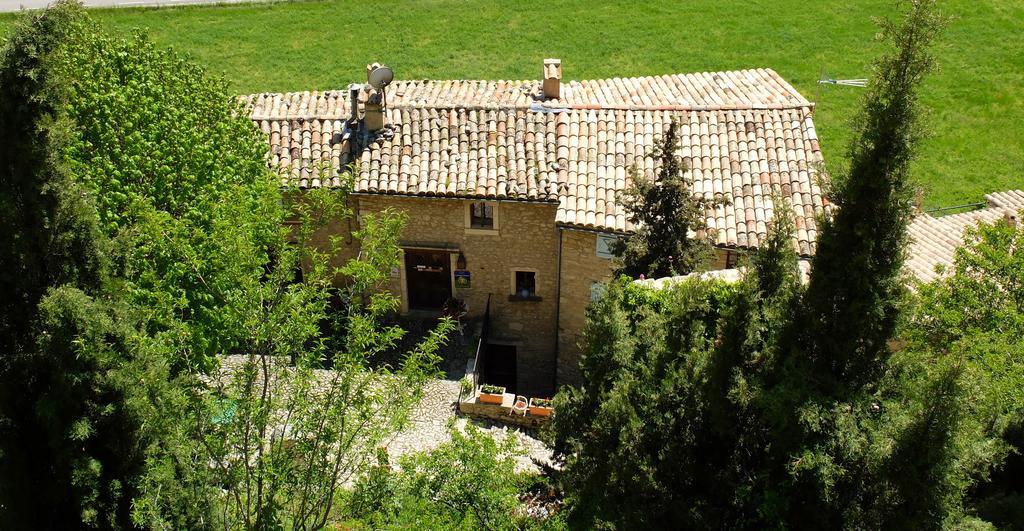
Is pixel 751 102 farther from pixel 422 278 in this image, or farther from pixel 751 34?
pixel 751 34

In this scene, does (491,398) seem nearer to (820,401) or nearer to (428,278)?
(428,278)

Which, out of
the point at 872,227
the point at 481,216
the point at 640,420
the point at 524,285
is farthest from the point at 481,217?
the point at 872,227

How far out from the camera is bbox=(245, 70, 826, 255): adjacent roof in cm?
1903

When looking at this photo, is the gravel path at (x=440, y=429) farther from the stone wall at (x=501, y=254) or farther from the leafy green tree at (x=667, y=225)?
the leafy green tree at (x=667, y=225)

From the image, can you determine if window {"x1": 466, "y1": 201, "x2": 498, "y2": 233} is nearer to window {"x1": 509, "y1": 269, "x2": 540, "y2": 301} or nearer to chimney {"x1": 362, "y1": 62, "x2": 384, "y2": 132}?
window {"x1": 509, "y1": 269, "x2": 540, "y2": 301}

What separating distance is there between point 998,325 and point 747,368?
708cm

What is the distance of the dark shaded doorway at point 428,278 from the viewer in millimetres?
20938

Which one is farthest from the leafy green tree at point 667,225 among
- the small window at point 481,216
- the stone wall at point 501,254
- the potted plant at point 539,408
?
the small window at point 481,216

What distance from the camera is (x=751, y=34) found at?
37.8m

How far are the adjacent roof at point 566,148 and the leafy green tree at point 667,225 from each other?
1567 millimetres

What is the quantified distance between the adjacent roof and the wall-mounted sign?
1.15 feet

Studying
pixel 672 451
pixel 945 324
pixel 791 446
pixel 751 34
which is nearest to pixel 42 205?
pixel 672 451

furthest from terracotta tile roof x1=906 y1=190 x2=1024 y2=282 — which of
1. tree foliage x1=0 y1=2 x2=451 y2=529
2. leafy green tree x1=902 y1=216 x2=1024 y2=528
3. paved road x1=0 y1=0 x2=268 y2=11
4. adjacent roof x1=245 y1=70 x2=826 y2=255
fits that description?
paved road x1=0 y1=0 x2=268 y2=11

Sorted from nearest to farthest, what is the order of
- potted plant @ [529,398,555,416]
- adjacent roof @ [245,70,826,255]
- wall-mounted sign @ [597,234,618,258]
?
potted plant @ [529,398,555,416] → wall-mounted sign @ [597,234,618,258] → adjacent roof @ [245,70,826,255]
